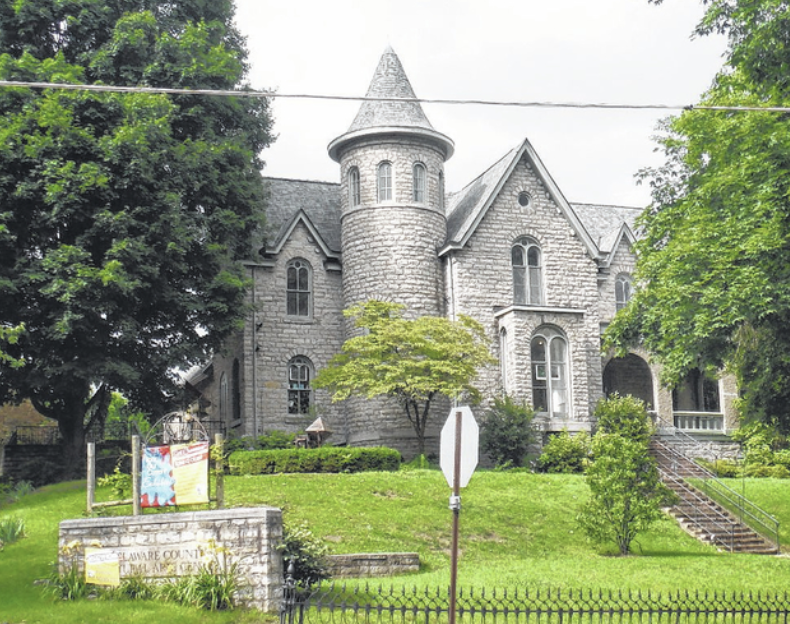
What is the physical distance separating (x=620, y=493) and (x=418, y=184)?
17.8m

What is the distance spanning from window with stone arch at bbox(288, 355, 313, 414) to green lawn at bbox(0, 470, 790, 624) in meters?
9.44

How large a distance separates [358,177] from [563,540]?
1802 cm

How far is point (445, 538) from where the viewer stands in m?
24.0

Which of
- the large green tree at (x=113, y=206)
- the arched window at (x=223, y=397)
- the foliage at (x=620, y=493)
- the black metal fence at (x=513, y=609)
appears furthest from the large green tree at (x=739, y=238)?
the arched window at (x=223, y=397)

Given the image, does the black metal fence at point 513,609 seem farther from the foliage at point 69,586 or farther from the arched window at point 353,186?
the arched window at point 353,186

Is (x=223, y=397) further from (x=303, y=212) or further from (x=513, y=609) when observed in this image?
(x=513, y=609)

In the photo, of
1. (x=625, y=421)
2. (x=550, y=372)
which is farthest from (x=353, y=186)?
(x=625, y=421)

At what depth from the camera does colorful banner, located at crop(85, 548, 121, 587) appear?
57.1ft

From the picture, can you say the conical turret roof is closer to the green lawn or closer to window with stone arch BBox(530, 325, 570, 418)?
window with stone arch BBox(530, 325, 570, 418)

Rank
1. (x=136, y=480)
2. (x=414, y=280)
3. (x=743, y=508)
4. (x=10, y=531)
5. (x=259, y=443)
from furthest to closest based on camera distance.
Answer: (x=414, y=280), (x=259, y=443), (x=743, y=508), (x=10, y=531), (x=136, y=480)

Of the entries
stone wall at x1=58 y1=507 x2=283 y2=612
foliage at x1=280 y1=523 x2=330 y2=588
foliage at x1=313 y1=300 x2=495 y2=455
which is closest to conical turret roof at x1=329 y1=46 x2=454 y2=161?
foliage at x1=313 y1=300 x2=495 y2=455

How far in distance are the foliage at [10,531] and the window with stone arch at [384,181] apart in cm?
1874

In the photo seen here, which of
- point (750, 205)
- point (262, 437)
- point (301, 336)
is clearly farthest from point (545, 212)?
point (750, 205)

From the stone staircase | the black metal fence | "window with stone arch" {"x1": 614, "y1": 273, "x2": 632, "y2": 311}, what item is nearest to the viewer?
the black metal fence
